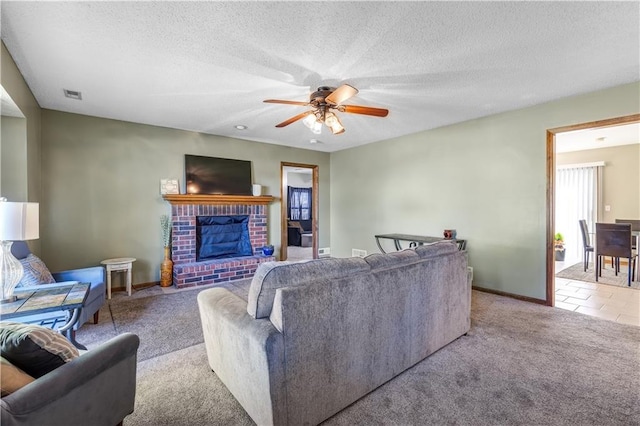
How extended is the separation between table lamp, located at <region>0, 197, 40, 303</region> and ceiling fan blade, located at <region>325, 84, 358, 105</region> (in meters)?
2.36

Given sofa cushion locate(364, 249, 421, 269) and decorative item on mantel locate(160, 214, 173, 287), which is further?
decorative item on mantel locate(160, 214, 173, 287)

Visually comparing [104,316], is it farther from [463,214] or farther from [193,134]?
[463,214]

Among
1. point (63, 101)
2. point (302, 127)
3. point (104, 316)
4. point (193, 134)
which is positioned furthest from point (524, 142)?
point (63, 101)

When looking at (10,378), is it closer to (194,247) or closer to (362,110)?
(362,110)

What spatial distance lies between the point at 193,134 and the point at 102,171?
1.39 m

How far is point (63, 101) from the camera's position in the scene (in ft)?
11.1

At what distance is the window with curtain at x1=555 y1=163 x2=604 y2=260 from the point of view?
602 cm

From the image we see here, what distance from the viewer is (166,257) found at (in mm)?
4336

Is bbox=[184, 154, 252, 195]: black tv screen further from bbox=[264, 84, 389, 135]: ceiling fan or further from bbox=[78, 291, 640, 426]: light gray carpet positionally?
bbox=[78, 291, 640, 426]: light gray carpet

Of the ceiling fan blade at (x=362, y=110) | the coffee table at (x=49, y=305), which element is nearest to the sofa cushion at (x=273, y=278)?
the coffee table at (x=49, y=305)

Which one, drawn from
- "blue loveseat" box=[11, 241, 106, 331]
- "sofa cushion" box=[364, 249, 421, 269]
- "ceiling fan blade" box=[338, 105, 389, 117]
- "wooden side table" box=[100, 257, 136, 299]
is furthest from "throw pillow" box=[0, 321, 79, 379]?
"wooden side table" box=[100, 257, 136, 299]

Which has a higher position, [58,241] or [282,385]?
[58,241]

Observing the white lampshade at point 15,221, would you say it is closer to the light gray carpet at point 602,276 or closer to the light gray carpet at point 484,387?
the light gray carpet at point 484,387

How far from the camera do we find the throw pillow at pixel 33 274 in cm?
246
